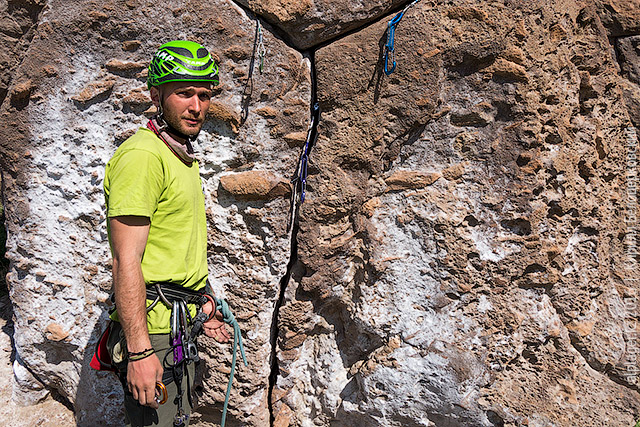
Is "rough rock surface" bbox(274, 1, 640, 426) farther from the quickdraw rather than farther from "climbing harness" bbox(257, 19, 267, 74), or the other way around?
"climbing harness" bbox(257, 19, 267, 74)

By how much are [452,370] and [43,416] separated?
2.33m

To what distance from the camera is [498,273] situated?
2328mm

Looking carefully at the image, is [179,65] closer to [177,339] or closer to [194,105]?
[194,105]

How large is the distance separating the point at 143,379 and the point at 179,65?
105cm

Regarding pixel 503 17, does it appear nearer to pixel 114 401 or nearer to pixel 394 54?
pixel 394 54

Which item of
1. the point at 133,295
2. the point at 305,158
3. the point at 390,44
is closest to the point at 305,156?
the point at 305,158

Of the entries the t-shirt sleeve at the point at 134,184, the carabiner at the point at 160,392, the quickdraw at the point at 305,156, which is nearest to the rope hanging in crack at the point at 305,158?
the quickdraw at the point at 305,156

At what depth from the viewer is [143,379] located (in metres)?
1.54

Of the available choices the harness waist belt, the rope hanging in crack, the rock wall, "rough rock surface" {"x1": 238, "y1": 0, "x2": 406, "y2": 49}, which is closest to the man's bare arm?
the harness waist belt

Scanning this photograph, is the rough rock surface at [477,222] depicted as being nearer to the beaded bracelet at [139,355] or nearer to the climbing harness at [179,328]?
the climbing harness at [179,328]

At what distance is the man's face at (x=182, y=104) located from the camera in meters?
1.71

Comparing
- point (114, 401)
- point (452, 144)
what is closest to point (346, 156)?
point (452, 144)

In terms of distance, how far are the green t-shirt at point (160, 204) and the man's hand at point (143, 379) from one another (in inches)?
6.6

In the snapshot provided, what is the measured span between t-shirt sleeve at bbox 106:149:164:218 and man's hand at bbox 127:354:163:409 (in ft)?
1.54
